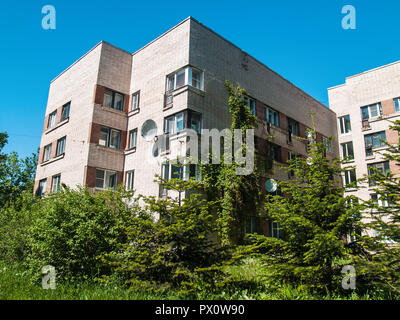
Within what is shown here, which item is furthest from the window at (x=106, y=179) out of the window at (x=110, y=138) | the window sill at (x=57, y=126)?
the window sill at (x=57, y=126)

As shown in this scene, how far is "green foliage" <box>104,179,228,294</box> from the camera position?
8.05 metres

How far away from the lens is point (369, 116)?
1149 inches

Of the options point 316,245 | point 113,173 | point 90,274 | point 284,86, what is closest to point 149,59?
point 113,173

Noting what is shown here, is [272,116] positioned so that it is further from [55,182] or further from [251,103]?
[55,182]

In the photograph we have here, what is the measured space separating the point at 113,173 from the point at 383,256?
16.5m

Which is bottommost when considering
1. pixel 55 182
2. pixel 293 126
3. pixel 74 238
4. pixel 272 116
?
pixel 74 238

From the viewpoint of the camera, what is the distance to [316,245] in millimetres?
8102

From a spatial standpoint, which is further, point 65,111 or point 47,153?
point 47,153

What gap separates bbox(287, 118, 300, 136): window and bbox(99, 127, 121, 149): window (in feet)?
44.3

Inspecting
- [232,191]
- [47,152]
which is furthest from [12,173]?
[232,191]

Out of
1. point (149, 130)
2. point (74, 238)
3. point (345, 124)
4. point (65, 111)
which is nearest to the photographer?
point (74, 238)

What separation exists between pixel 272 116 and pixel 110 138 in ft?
39.4
